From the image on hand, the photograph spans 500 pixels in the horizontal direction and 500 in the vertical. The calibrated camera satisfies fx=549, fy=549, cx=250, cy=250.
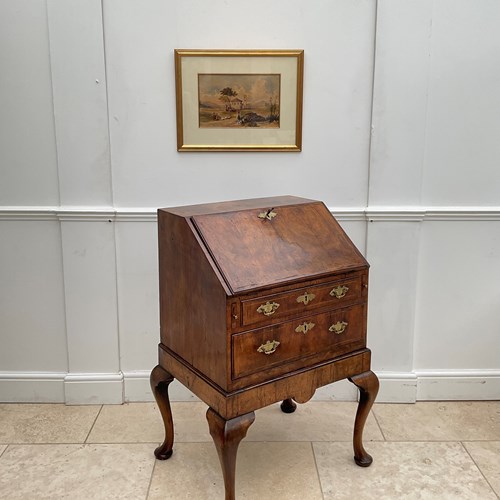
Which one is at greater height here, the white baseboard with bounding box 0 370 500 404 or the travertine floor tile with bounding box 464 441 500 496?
the white baseboard with bounding box 0 370 500 404

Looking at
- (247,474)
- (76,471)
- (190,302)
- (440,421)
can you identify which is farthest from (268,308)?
(440,421)

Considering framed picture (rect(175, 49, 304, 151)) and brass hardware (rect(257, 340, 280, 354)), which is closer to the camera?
brass hardware (rect(257, 340, 280, 354))

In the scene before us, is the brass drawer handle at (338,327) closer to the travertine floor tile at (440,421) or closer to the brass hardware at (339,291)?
the brass hardware at (339,291)

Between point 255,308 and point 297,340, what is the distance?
27cm

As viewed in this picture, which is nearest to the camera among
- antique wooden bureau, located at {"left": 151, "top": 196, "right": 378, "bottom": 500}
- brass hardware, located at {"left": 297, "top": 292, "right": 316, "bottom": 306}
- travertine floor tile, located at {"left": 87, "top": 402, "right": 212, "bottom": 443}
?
antique wooden bureau, located at {"left": 151, "top": 196, "right": 378, "bottom": 500}

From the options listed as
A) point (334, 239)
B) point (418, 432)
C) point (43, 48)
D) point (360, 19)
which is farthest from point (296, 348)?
point (43, 48)

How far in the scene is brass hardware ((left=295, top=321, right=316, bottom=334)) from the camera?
2.27 meters

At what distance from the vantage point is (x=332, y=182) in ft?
10.2

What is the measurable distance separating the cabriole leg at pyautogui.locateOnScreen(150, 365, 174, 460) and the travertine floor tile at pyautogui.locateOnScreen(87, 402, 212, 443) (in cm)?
17

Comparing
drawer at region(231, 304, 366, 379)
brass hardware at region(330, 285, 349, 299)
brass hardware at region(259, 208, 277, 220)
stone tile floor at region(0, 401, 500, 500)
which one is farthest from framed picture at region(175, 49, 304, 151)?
stone tile floor at region(0, 401, 500, 500)

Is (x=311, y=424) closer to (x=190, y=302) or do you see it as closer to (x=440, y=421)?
(x=440, y=421)

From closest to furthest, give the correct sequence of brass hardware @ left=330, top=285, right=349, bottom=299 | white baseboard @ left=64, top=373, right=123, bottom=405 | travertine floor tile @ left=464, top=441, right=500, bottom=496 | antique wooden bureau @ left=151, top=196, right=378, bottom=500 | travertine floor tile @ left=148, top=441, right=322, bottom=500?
antique wooden bureau @ left=151, top=196, right=378, bottom=500, brass hardware @ left=330, top=285, right=349, bottom=299, travertine floor tile @ left=148, top=441, right=322, bottom=500, travertine floor tile @ left=464, top=441, right=500, bottom=496, white baseboard @ left=64, top=373, right=123, bottom=405

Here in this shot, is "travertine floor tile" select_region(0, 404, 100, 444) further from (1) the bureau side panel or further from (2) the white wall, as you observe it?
(1) the bureau side panel

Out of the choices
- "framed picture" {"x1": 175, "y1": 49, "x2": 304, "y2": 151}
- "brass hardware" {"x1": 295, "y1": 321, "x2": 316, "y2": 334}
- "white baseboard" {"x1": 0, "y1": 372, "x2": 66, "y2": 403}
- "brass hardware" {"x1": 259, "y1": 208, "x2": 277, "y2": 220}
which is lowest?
"white baseboard" {"x1": 0, "y1": 372, "x2": 66, "y2": 403}
